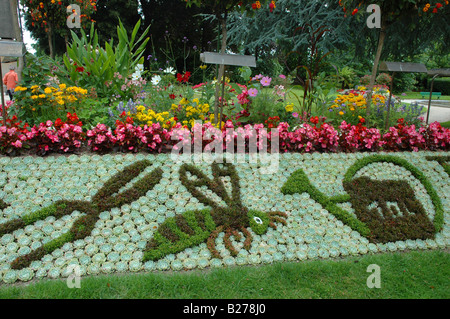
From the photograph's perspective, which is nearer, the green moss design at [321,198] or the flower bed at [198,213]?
the flower bed at [198,213]

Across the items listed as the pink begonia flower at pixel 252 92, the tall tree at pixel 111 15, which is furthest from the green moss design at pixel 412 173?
the tall tree at pixel 111 15

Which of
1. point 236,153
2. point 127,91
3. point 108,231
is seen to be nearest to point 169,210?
point 108,231

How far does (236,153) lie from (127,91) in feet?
7.16

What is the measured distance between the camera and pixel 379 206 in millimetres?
3469

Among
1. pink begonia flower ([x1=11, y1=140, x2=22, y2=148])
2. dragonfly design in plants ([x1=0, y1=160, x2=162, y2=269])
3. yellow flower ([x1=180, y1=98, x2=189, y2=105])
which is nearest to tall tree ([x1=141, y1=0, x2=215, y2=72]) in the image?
yellow flower ([x1=180, y1=98, x2=189, y2=105])

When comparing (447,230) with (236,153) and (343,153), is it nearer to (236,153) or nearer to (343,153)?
(343,153)

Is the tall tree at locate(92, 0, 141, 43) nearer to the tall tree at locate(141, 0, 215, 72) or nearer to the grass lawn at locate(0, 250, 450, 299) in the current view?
the tall tree at locate(141, 0, 215, 72)

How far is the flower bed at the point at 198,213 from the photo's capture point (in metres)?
2.64

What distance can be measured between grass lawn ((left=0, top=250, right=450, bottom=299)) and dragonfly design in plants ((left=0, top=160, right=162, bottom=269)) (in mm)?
333

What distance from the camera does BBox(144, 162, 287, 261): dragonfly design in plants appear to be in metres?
2.76

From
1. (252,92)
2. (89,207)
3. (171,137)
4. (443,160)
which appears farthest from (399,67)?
(89,207)

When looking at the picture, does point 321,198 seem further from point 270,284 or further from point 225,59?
point 225,59

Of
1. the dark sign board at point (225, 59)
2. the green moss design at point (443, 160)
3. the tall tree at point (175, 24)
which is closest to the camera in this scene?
the dark sign board at point (225, 59)

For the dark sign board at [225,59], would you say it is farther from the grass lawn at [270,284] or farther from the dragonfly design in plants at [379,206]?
the grass lawn at [270,284]
